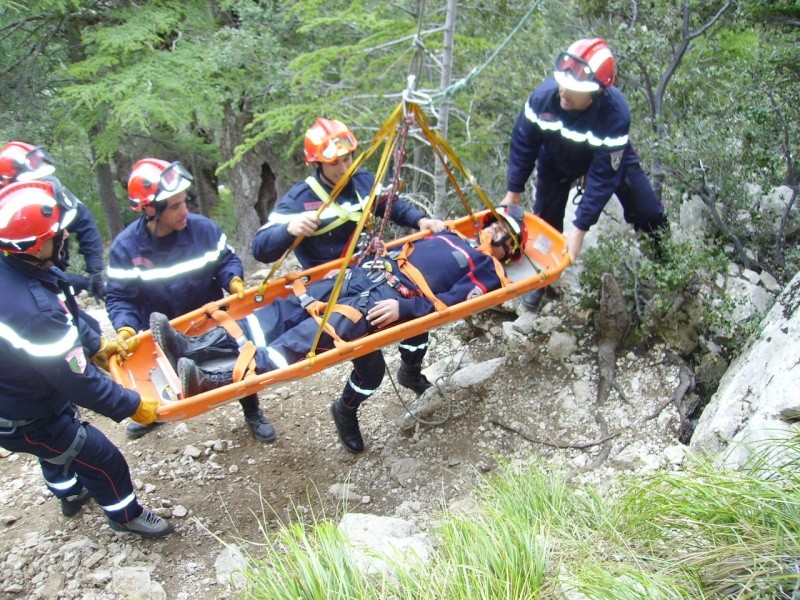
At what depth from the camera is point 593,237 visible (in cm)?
511

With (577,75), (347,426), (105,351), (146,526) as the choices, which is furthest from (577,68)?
(146,526)

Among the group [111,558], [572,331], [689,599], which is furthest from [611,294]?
[111,558]

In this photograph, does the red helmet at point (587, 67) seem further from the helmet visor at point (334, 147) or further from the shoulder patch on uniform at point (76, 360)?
the shoulder patch on uniform at point (76, 360)

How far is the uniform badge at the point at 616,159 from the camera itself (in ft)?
12.5

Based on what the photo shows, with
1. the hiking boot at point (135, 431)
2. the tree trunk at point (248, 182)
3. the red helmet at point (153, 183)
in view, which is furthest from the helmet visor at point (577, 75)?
the tree trunk at point (248, 182)

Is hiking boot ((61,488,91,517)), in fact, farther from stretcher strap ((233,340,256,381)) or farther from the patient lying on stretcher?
stretcher strap ((233,340,256,381))

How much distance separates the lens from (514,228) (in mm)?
4172

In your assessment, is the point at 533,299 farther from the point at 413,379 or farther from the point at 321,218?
the point at 321,218

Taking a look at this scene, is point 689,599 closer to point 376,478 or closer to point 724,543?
point 724,543

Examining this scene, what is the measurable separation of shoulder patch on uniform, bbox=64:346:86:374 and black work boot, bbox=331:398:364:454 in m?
1.63

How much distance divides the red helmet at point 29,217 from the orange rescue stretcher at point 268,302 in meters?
0.95

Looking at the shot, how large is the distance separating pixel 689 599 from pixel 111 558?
2.94 meters

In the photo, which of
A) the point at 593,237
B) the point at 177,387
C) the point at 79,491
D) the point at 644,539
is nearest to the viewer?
the point at 644,539

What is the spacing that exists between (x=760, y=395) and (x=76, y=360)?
3237 mm
